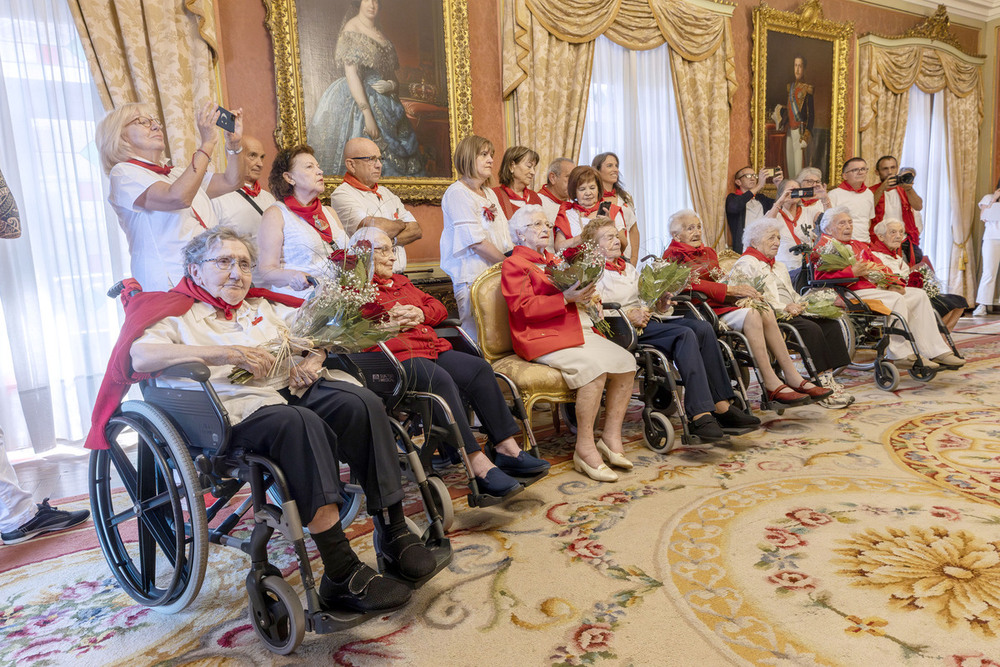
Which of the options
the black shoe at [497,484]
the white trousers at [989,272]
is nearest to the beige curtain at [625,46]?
the black shoe at [497,484]

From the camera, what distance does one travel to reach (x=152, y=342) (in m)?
2.06

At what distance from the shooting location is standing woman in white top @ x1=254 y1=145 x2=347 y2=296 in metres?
2.89

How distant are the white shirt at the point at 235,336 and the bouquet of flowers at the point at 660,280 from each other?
6.10ft

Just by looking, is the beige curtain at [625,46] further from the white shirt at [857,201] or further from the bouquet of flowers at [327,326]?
the bouquet of flowers at [327,326]

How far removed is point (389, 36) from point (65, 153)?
2224 mm

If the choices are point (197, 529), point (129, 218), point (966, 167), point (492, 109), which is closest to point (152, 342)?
point (197, 529)

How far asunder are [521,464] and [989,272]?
8.36 metres

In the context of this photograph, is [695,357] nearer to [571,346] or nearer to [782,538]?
[571,346]

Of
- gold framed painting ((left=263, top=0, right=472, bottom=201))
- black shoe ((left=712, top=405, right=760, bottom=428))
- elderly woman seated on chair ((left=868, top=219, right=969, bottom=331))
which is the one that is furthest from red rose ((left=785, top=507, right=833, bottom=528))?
gold framed painting ((left=263, top=0, right=472, bottom=201))

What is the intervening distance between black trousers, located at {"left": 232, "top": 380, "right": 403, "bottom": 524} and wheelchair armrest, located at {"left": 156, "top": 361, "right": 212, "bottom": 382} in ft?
0.60

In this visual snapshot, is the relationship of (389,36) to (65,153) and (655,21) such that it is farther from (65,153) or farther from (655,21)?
(655,21)

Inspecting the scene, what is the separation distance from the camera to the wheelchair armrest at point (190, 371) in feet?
6.17

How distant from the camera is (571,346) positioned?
325 centimetres

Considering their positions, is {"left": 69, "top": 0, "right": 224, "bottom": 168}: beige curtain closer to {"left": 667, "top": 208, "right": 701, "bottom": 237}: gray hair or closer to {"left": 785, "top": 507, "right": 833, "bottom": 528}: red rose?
{"left": 667, "top": 208, "right": 701, "bottom": 237}: gray hair
